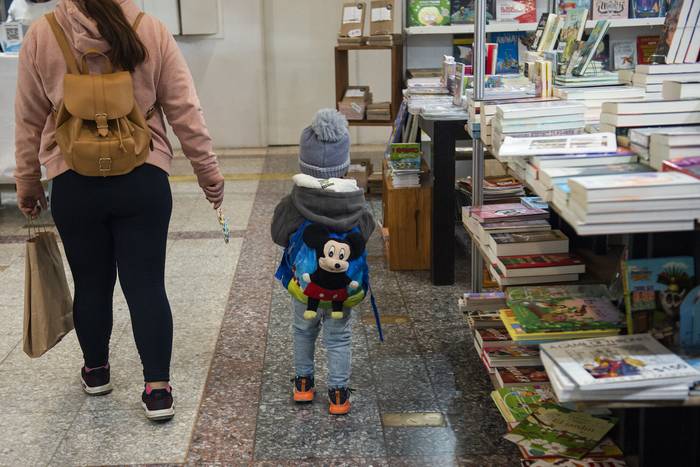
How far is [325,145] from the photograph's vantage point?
275cm

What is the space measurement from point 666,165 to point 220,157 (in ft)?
20.6

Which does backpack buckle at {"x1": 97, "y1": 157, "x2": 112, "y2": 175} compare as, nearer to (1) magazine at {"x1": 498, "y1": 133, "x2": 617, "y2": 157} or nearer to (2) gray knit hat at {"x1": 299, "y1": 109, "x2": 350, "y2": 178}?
(2) gray knit hat at {"x1": 299, "y1": 109, "x2": 350, "y2": 178}

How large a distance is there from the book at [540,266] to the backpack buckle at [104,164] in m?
1.21

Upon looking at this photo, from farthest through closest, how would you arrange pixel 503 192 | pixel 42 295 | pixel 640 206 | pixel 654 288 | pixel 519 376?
pixel 503 192 < pixel 42 295 < pixel 519 376 < pixel 654 288 < pixel 640 206

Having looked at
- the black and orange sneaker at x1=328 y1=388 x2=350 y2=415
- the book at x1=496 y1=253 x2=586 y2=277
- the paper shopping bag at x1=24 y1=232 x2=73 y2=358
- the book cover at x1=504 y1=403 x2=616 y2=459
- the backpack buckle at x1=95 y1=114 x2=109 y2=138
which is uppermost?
the backpack buckle at x1=95 y1=114 x2=109 y2=138

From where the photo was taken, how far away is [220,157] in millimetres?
7973

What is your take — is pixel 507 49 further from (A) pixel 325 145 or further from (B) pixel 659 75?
(A) pixel 325 145

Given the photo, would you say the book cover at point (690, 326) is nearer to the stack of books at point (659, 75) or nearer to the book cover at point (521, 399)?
the book cover at point (521, 399)

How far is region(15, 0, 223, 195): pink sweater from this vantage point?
2555 mm

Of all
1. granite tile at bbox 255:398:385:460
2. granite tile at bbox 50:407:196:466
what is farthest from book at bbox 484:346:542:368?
granite tile at bbox 50:407:196:466

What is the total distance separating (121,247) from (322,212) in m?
0.63

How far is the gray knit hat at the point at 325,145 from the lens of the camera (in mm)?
2732

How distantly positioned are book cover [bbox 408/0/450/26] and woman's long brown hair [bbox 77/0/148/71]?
145 inches

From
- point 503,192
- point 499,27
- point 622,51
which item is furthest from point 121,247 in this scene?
point 622,51
